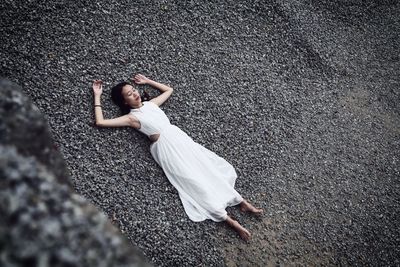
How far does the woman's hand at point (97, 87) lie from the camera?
5.77 metres

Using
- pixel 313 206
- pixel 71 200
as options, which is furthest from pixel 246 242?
pixel 71 200

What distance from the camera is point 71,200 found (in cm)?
188

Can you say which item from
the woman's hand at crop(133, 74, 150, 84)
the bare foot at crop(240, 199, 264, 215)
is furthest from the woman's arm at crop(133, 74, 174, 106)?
the bare foot at crop(240, 199, 264, 215)

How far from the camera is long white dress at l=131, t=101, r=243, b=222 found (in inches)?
218

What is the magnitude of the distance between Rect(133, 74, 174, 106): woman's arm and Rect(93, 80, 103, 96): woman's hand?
2.53ft

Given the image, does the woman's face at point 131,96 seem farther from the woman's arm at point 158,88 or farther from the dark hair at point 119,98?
the woman's arm at point 158,88

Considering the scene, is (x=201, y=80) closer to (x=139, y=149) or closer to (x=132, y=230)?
(x=139, y=149)

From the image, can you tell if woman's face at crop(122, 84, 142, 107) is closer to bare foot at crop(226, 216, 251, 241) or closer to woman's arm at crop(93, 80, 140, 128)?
woman's arm at crop(93, 80, 140, 128)

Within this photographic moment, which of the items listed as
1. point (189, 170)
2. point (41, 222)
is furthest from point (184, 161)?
point (41, 222)

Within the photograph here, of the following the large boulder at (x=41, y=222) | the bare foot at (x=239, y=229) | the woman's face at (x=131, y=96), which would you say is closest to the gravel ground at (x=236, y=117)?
the bare foot at (x=239, y=229)

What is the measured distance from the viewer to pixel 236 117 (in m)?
6.89

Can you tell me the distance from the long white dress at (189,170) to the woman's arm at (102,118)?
5.3 inches

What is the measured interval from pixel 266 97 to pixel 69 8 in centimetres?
510

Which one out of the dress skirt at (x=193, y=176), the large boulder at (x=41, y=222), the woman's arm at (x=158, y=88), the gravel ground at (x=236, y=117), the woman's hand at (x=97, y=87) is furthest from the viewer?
the woman's arm at (x=158, y=88)
